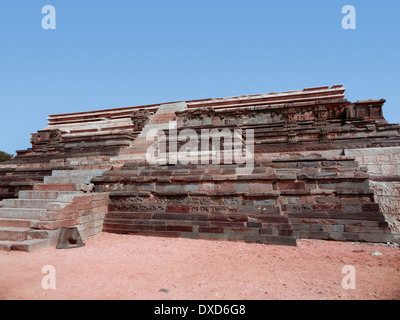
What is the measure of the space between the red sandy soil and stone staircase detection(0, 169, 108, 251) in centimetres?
42

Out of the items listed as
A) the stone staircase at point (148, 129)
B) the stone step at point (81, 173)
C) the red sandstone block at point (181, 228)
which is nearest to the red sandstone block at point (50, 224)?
the stone step at point (81, 173)

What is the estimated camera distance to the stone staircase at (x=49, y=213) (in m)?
5.23

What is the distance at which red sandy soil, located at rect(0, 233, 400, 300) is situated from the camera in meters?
3.25

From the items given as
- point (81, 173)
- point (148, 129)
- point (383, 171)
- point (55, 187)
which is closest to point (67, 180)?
point (55, 187)

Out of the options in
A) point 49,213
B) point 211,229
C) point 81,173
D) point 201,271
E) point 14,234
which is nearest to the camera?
point 201,271

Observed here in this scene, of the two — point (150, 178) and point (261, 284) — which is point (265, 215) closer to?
point (261, 284)

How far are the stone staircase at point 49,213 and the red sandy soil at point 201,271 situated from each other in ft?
1.39

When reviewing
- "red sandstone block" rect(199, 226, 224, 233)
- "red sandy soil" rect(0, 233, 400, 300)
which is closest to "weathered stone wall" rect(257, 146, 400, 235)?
"red sandy soil" rect(0, 233, 400, 300)

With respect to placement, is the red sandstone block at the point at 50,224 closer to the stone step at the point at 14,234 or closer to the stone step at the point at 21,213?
the stone step at the point at 14,234

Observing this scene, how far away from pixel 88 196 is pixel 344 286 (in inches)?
246

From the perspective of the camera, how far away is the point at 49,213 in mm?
5574

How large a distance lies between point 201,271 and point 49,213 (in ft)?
13.0

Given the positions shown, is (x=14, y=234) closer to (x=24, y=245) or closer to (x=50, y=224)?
(x=24, y=245)

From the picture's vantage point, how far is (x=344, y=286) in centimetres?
355
